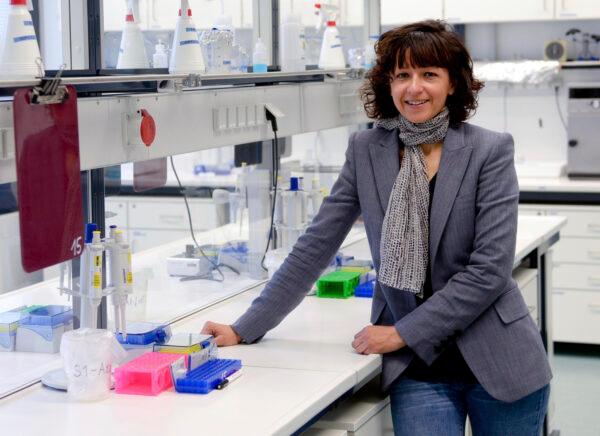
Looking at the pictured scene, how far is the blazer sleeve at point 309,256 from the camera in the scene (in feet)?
7.60

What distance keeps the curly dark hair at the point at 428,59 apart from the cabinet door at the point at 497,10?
3092 millimetres

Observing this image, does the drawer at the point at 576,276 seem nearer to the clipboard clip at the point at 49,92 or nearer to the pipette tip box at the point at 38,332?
the pipette tip box at the point at 38,332

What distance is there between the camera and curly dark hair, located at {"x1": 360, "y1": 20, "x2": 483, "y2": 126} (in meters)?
2.19

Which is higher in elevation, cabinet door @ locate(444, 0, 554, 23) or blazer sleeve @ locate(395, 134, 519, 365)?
cabinet door @ locate(444, 0, 554, 23)

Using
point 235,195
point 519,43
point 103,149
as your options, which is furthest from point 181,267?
point 519,43

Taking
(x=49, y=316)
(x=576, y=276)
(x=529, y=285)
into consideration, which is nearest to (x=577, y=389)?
(x=576, y=276)

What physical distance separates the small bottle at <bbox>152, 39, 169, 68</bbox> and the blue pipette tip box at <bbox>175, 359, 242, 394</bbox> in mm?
792

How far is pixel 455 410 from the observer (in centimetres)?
219

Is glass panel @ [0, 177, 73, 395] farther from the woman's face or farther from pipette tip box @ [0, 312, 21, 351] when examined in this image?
the woman's face

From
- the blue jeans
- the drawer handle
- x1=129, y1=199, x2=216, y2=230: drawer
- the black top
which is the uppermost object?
x1=129, y1=199, x2=216, y2=230: drawer

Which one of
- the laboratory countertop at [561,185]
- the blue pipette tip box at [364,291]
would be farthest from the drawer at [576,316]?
the blue pipette tip box at [364,291]

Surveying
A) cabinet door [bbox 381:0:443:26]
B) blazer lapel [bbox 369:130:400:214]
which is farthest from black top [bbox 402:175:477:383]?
cabinet door [bbox 381:0:443:26]

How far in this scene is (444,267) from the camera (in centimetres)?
219

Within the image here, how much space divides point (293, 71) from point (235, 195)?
0.56 metres
